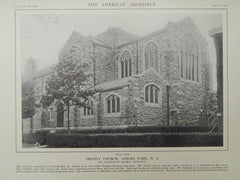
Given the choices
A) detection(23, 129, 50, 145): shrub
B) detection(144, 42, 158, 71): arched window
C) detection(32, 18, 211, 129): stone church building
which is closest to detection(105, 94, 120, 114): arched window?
detection(32, 18, 211, 129): stone church building

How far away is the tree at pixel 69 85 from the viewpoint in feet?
5.05

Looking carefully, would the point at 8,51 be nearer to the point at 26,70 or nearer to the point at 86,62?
the point at 26,70

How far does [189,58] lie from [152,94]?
28 centimetres

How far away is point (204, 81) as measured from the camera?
60.6 inches

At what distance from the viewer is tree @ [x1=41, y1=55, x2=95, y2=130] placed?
5.05 ft

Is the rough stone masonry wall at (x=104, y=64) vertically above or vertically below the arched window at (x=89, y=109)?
above

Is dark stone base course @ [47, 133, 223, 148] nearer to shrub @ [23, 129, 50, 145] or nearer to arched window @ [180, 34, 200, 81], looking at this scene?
shrub @ [23, 129, 50, 145]

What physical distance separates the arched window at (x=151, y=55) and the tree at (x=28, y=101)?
0.63 m

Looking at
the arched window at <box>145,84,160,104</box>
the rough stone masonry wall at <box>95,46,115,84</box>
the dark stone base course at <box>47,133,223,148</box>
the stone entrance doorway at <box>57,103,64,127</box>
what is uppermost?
the rough stone masonry wall at <box>95,46,115,84</box>

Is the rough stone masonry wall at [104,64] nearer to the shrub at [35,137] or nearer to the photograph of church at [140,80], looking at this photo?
the photograph of church at [140,80]

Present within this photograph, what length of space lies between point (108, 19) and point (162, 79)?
434 millimetres

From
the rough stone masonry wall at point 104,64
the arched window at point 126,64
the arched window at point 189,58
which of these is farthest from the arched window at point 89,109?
the arched window at point 189,58

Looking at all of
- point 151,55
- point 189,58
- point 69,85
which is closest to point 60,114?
point 69,85

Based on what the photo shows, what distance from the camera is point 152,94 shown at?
1.51 m
